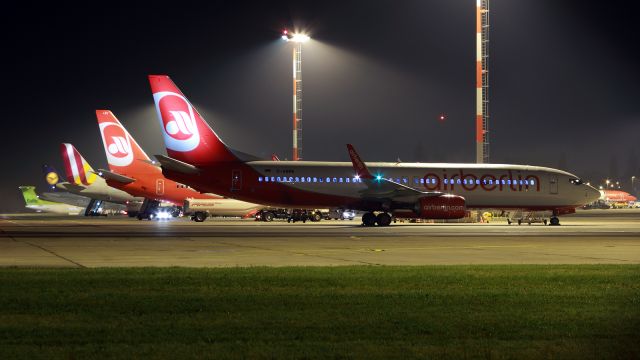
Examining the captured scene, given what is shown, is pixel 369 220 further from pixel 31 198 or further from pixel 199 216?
pixel 31 198

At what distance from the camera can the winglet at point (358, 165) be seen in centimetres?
4894

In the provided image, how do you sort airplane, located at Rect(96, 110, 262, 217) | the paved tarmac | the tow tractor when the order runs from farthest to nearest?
airplane, located at Rect(96, 110, 262, 217)
the tow tractor
the paved tarmac

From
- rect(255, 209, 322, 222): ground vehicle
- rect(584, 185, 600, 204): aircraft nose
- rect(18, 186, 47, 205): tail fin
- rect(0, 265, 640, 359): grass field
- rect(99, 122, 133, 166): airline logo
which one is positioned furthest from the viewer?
rect(18, 186, 47, 205): tail fin

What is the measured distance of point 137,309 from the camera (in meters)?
11.7

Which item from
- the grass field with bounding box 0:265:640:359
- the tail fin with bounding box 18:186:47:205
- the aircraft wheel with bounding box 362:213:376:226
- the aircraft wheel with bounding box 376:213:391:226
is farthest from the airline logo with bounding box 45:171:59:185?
the grass field with bounding box 0:265:640:359

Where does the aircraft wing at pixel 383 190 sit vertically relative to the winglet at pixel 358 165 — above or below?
below

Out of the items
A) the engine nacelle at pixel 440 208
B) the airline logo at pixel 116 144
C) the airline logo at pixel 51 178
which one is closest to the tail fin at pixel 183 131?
the engine nacelle at pixel 440 208

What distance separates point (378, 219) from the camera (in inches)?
2009

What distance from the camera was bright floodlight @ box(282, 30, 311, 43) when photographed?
72625mm

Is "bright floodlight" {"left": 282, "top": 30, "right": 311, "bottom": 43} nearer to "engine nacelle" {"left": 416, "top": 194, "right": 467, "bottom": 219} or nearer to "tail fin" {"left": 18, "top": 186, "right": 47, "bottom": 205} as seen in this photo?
"engine nacelle" {"left": 416, "top": 194, "right": 467, "bottom": 219}

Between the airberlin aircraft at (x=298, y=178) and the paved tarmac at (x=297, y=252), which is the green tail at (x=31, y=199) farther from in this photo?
the paved tarmac at (x=297, y=252)

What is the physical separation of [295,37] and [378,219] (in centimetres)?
2762

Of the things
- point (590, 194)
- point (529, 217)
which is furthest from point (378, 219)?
point (590, 194)

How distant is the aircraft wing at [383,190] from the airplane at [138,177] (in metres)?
18.0
